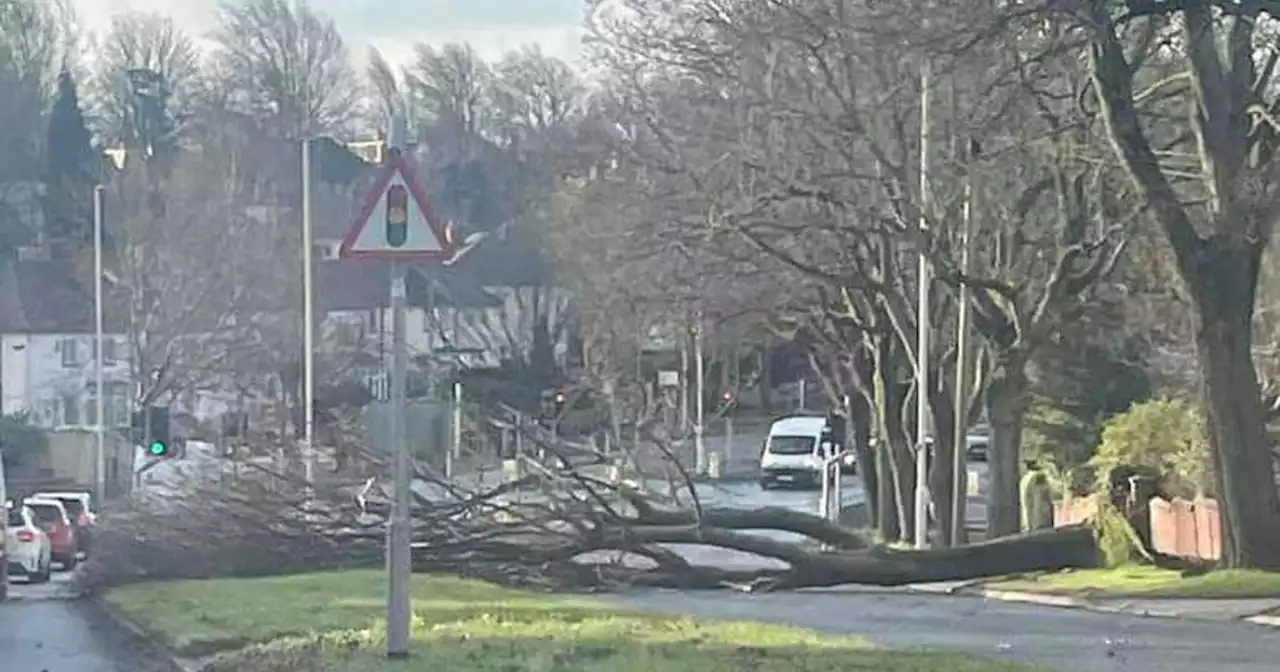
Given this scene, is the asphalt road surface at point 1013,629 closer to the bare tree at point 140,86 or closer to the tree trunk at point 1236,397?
the tree trunk at point 1236,397

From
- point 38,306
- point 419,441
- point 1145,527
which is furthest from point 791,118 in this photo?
point 38,306

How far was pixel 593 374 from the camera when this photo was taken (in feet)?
179

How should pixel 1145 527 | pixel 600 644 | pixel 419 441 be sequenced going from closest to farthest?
pixel 419 441, pixel 600 644, pixel 1145 527

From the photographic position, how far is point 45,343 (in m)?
92.7

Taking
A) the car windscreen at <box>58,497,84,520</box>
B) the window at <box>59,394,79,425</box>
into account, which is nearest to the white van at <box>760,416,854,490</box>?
the car windscreen at <box>58,497,84,520</box>

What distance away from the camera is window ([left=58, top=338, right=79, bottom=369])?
3602 inches

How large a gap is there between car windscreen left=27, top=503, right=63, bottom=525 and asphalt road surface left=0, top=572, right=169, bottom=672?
16.3 meters

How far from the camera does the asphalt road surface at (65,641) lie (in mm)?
22766

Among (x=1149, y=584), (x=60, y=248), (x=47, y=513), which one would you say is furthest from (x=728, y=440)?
(x=1149, y=584)

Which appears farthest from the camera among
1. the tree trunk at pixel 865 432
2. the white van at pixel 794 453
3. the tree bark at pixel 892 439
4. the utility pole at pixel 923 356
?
the white van at pixel 794 453

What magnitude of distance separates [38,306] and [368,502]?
64846 mm

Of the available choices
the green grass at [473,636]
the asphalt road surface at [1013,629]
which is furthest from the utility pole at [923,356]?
the green grass at [473,636]

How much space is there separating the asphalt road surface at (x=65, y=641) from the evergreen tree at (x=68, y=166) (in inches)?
2297

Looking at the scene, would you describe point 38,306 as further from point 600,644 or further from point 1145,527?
point 600,644
